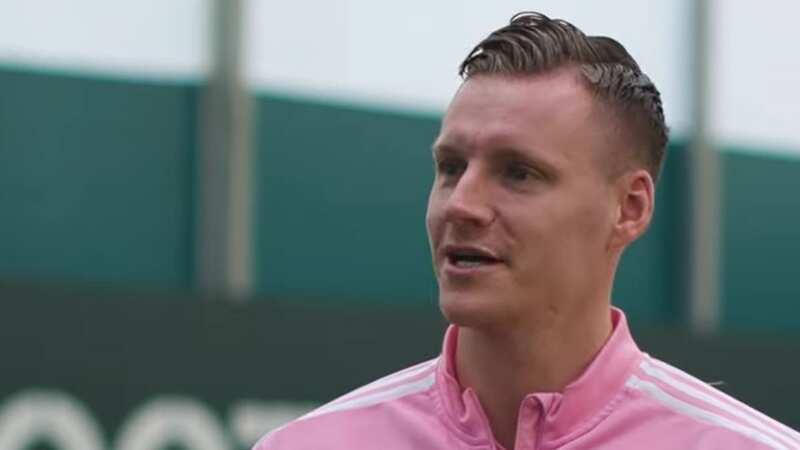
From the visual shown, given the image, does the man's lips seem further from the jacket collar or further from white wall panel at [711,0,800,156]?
white wall panel at [711,0,800,156]

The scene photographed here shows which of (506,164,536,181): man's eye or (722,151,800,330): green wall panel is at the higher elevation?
(506,164,536,181): man's eye

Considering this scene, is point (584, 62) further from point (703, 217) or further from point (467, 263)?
point (703, 217)

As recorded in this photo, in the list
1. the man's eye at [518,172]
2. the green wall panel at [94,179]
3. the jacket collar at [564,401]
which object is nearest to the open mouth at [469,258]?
the man's eye at [518,172]

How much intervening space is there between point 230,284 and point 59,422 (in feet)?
4.57

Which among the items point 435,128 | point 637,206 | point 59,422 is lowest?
point 59,422

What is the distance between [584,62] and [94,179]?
4307 millimetres

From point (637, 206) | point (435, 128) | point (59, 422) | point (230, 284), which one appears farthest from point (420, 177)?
point (637, 206)

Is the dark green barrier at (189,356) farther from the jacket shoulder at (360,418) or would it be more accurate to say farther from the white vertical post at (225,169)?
the jacket shoulder at (360,418)

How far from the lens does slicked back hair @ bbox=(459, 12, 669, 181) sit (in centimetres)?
335

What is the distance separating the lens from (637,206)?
340cm

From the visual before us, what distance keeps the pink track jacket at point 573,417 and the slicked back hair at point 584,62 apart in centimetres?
32

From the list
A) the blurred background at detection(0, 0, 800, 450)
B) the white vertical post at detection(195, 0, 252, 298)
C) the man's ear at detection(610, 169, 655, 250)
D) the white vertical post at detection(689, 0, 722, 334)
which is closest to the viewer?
the man's ear at detection(610, 169, 655, 250)

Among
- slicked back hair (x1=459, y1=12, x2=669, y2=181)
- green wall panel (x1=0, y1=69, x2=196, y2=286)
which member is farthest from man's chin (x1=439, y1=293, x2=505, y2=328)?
green wall panel (x1=0, y1=69, x2=196, y2=286)

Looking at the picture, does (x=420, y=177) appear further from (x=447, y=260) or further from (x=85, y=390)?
(x=447, y=260)
